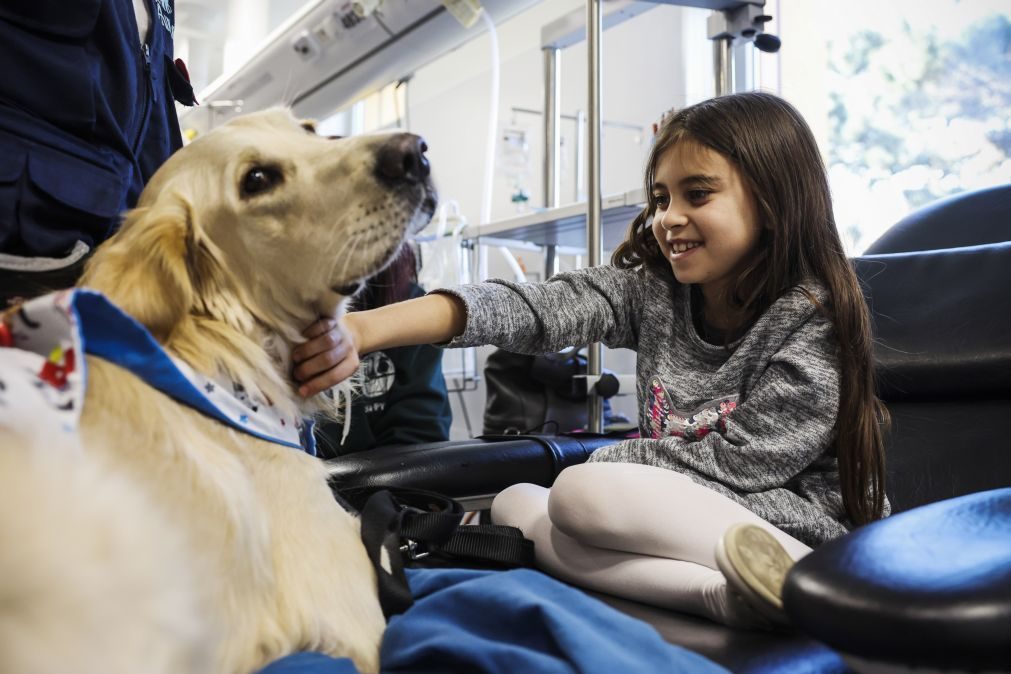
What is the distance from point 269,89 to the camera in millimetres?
3836

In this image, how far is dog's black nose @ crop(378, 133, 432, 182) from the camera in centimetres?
88

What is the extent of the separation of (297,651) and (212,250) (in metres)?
0.42

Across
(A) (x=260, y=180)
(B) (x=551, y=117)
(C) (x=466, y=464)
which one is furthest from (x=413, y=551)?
(B) (x=551, y=117)

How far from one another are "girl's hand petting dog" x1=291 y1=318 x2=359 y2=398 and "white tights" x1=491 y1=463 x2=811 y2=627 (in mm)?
335

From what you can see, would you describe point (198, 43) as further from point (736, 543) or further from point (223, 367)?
point (736, 543)

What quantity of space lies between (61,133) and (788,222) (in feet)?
3.45

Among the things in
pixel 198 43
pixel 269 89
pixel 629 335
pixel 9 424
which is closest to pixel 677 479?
pixel 629 335

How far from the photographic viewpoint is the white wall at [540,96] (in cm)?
392

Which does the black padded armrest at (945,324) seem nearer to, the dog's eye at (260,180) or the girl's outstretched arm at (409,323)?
the girl's outstretched arm at (409,323)

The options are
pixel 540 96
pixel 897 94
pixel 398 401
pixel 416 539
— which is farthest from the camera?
pixel 540 96

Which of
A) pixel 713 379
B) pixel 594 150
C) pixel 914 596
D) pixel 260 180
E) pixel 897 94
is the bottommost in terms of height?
pixel 914 596

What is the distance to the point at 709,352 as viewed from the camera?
50.8 inches

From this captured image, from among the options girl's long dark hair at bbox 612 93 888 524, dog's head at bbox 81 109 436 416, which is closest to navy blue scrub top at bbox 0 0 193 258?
dog's head at bbox 81 109 436 416

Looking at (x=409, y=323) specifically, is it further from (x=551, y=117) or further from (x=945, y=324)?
(x=551, y=117)
